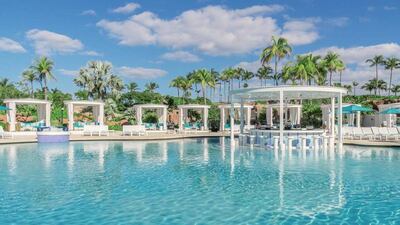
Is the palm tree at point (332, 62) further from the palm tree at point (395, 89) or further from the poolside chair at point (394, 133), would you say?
the palm tree at point (395, 89)

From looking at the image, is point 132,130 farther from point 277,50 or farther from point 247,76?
point 247,76

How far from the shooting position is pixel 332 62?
43219 millimetres

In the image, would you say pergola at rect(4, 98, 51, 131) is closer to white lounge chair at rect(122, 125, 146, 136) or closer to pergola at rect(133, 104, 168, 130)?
white lounge chair at rect(122, 125, 146, 136)

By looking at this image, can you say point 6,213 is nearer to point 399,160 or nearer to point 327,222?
point 327,222

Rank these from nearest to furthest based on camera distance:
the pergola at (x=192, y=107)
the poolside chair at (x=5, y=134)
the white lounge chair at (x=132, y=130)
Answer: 1. the poolside chair at (x=5, y=134)
2. the white lounge chair at (x=132, y=130)
3. the pergola at (x=192, y=107)

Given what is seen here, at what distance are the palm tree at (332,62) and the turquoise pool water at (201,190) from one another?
2891 cm

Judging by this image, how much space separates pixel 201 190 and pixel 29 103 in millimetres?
25149

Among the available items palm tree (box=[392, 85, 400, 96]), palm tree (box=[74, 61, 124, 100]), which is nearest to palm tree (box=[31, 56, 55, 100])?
palm tree (box=[74, 61, 124, 100])

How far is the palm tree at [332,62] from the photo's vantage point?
43.3 meters

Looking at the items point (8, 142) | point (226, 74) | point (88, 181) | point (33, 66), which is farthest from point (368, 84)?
point (88, 181)

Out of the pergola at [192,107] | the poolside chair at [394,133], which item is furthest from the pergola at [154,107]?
the poolside chair at [394,133]

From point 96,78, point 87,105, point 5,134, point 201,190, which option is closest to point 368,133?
point 201,190

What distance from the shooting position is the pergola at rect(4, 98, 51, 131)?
29.6 metres

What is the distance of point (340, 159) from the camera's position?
15789mm
